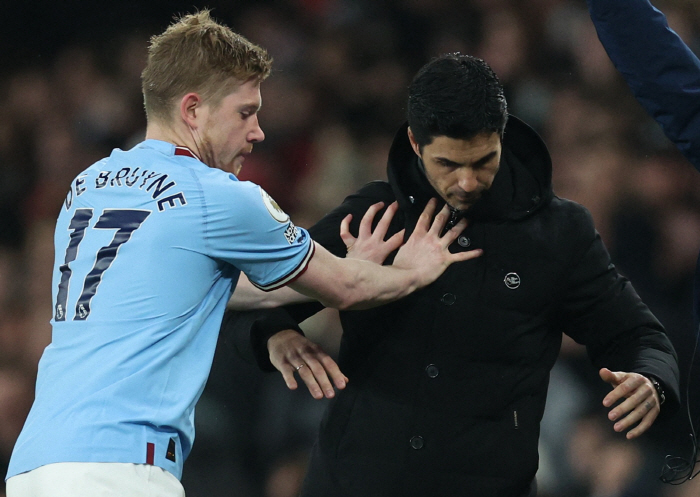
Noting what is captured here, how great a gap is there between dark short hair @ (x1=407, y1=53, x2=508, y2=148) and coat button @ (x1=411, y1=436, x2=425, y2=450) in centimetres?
81

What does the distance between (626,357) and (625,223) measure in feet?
6.15

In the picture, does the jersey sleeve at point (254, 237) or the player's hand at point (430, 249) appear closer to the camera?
the jersey sleeve at point (254, 237)

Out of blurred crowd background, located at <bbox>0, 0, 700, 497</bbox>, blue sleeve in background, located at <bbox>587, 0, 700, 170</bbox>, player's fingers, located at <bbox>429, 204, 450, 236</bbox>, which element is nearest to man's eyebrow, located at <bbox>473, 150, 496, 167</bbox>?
player's fingers, located at <bbox>429, 204, 450, 236</bbox>

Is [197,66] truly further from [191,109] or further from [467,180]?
[467,180]

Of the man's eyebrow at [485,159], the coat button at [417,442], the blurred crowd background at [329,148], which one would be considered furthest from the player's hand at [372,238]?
the blurred crowd background at [329,148]

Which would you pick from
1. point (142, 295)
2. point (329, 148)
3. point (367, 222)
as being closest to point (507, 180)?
point (367, 222)

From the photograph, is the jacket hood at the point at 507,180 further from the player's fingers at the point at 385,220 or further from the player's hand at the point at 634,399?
the player's hand at the point at 634,399

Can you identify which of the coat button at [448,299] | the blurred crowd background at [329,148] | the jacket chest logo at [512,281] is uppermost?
the jacket chest logo at [512,281]

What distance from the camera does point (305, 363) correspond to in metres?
2.29

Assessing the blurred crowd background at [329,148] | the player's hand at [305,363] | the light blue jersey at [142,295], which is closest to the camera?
the light blue jersey at [142,295]

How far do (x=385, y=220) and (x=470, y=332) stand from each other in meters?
0.40

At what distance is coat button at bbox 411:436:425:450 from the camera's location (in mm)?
2305

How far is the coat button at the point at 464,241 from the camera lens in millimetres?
2385

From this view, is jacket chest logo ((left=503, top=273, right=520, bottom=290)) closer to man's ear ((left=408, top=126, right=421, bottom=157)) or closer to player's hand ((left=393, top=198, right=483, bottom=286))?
player's hand ((left=393, top=198, right=483, bottom=286))
